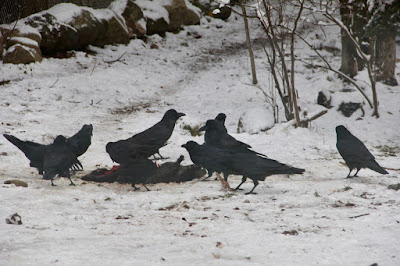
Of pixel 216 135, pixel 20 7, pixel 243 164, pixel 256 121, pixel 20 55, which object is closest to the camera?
pixel 243 164

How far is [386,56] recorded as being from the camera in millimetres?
13516

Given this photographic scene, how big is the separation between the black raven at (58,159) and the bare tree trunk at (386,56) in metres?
10.4

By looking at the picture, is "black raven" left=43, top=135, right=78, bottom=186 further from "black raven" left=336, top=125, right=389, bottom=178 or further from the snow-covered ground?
"black raven" left=336, top=125, right=389, bottom=178

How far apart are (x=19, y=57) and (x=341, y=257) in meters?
12.5

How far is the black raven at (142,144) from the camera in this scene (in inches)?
227

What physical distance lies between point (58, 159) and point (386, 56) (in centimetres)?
1160

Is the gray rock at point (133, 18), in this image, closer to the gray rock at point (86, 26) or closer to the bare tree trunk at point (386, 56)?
the gray rock at point (86, 26)

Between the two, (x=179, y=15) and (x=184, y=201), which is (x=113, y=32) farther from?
(x=184, y=201)

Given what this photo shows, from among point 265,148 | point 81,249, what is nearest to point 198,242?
point 81,249

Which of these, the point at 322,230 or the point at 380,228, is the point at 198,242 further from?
the point at 380,228

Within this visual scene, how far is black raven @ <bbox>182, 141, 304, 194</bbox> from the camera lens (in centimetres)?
519

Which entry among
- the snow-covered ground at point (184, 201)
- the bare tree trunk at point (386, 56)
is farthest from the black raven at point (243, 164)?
the bare tree trunk at point (386, 56)

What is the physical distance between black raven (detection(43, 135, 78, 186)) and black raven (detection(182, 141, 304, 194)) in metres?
1.82

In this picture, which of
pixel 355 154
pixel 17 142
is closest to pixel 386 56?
pixel 355 154
